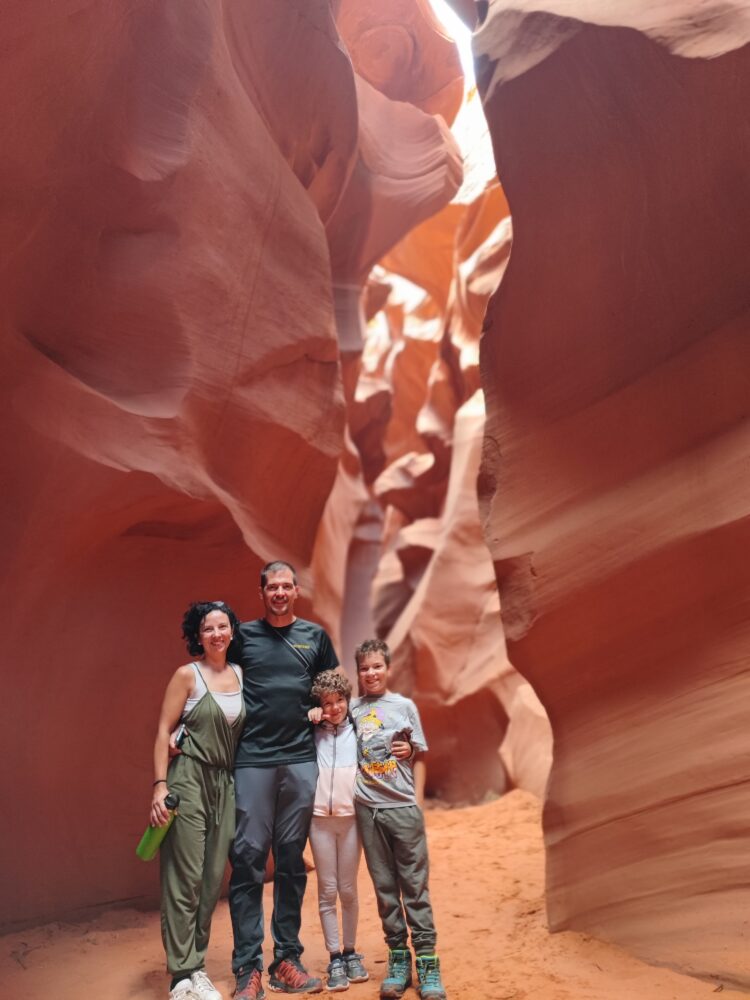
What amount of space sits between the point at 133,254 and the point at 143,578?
1.99 meters

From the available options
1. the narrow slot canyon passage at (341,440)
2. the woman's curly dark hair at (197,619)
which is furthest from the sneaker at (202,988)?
the woman's curly dark hair at (197,619)

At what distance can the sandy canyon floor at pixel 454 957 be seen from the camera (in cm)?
395

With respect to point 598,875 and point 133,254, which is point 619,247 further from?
point 598,875

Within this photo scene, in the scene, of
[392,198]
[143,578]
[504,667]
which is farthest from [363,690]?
[504,667]

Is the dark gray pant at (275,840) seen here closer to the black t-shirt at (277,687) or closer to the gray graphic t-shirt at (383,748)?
the black t-shirt at (277,687)

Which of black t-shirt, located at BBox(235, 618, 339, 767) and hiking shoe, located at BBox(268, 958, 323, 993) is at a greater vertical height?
black t-shirt, located at BBox(235, 618, 339, 767)

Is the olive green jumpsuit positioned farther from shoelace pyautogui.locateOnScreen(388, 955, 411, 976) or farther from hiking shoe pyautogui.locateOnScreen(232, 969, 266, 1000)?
shoelace pyautogui.locateOnScreen(388, 955, 411, 976)

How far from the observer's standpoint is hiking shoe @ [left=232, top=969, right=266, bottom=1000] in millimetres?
3676

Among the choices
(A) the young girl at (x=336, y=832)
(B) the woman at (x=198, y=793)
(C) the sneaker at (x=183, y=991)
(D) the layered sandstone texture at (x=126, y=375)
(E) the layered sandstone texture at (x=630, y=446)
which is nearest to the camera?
(C) the sneaker at (x=183, y=991)

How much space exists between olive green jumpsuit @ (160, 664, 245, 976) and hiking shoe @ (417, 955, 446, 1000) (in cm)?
→ 91

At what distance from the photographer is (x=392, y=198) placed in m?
9.30

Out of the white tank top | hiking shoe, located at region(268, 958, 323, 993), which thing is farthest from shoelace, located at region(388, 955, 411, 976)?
the white tank top

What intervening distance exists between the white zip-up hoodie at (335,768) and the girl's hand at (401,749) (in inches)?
7.5

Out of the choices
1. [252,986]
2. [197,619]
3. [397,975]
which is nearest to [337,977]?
[397,975]
